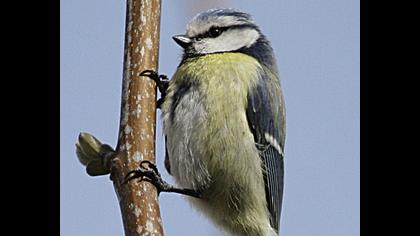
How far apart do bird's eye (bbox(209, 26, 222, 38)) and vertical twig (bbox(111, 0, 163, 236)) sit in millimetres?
967

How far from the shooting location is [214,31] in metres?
2.69

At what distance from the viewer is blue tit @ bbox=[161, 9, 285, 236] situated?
2.42m

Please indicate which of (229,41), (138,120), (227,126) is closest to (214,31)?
(229,41)

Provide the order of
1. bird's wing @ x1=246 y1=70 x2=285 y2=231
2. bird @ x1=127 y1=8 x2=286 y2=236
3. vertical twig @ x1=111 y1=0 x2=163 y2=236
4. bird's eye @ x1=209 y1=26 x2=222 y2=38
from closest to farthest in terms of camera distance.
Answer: vertical twig @ x1=111 y1=0 x2=163 y2=236
bird @ x1=127 y1=8 x2=286 y2=236
bird's wing @ x1=246 y1=70 x2=285 y2=231
bird's eye @ x1=209 y1=26 x2=222 y2=38

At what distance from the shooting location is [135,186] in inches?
61.0

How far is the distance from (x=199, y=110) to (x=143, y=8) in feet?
2.61

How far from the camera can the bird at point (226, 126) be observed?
2.42 meters

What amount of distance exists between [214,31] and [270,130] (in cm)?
50

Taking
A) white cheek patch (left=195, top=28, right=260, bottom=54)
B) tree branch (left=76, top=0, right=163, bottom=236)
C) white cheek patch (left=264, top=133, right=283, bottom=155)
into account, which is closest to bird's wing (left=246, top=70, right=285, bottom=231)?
white cheek patch (left=264, top=133, right=283, bottom=155)

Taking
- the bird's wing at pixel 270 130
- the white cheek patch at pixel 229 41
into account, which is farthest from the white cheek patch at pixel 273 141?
the white cheek patch at pixel 229 41

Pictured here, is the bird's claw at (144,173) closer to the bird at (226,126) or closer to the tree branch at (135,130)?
the tree branch at (135,130)

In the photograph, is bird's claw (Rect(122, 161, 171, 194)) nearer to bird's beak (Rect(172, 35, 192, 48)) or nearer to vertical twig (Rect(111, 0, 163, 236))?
vertical twig (Rect(111, 0, 163, 236))
